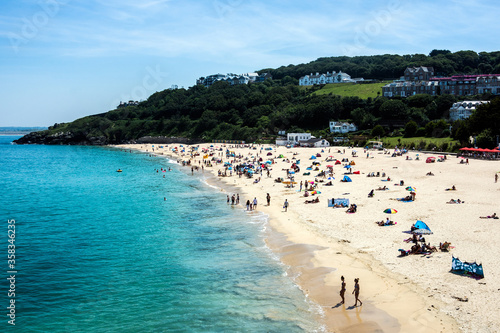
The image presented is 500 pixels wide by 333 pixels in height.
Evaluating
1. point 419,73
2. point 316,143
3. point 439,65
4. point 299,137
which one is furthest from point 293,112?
point 439,65

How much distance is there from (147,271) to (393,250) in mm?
12674

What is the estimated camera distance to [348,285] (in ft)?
55.4

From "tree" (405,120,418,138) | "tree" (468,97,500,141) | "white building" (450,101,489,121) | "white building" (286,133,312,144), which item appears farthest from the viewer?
"white building" (286,133,312,144)

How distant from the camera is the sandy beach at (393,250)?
14070mm

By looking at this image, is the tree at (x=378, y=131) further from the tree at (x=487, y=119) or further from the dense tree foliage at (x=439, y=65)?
the dense tree foliage at (x=439, y=65)

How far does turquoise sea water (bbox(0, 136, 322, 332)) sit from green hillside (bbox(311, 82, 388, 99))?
8931 centimetres

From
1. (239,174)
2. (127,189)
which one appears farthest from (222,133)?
(127,189)

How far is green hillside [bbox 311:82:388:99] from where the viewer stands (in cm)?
11681

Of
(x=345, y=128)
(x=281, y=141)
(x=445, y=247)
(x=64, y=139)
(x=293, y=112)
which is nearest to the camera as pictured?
(x=445, y=247)

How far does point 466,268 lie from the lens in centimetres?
1661

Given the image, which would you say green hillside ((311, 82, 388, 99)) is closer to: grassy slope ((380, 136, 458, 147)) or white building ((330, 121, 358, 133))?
white building ((330, 121, 358, 133))

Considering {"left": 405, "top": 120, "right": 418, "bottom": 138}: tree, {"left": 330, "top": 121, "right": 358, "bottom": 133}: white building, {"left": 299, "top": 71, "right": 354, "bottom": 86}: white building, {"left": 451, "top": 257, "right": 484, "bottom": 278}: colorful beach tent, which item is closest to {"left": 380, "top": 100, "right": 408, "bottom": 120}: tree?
{"left": 330, "top": 121, "right": 358, "bottom": 133}: white building

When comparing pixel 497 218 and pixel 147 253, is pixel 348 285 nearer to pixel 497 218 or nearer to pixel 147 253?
pixel 147 253

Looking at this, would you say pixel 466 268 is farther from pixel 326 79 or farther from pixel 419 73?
pixel 326 79
